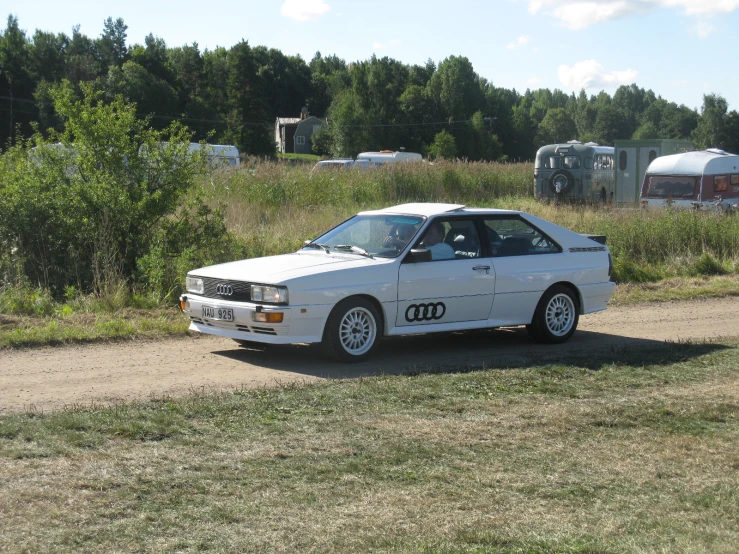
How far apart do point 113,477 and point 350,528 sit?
1.48 m

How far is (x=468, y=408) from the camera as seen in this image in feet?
23.6

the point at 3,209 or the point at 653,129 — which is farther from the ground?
the point at 653,129

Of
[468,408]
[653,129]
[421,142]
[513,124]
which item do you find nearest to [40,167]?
[468,408]

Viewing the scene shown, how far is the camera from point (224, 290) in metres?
9.09

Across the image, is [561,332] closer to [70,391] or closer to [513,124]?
[70,391]

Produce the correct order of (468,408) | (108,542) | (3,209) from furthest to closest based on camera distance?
(3,209), (468,408), (108,542)

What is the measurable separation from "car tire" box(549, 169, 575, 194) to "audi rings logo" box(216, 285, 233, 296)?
91.3 feet

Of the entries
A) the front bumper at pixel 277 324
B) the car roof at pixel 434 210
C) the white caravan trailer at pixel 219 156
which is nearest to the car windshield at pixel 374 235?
the car roof at pixel 434 210

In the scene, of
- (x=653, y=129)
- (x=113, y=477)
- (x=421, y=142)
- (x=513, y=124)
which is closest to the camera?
(x=113, y=477)

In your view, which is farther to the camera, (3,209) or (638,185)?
(638,185)

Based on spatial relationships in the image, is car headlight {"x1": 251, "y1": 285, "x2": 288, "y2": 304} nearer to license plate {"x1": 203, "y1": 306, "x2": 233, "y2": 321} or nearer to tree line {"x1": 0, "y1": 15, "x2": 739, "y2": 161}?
license plate {"x1": 203, "y1": 306, "x2": 233, "y2": 321}

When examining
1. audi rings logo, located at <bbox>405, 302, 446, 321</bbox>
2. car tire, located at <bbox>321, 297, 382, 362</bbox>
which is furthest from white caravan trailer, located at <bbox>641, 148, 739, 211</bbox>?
car tire, located at <bbox>321, 297, 382, 362</bbox>

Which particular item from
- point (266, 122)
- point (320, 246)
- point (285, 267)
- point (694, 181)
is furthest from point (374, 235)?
point (266, 122)

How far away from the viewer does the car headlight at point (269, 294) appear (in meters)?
8.70
